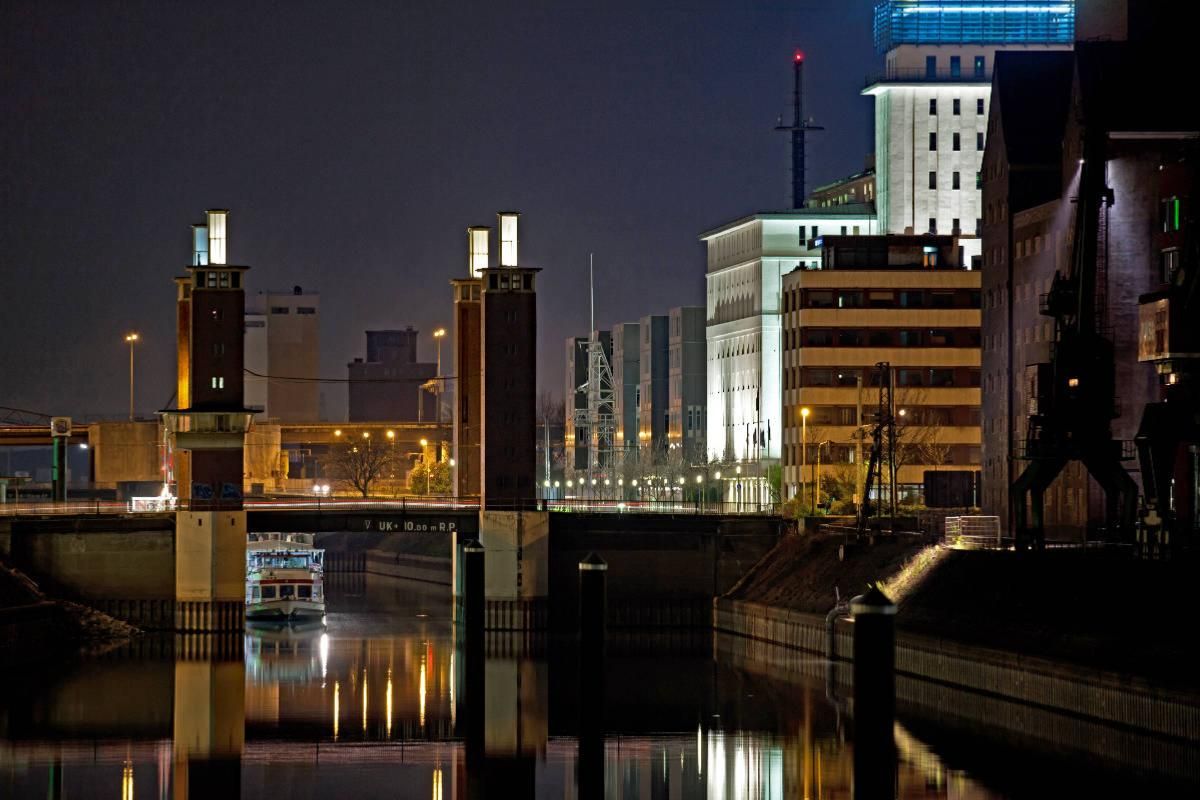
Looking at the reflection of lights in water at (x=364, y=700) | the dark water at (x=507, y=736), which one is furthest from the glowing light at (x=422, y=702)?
the reflection of lights in water at (x=364, y=700)

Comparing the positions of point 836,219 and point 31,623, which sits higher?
point 836,219

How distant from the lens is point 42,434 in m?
166

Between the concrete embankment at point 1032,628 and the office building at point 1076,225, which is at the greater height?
the office building at point 1076,225

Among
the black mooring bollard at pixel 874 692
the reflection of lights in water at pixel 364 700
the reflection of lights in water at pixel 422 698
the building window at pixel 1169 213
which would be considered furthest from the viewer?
the building window at pixel 1169 213

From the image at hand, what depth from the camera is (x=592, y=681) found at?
2958 inches

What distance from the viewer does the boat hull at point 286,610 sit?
409 ft

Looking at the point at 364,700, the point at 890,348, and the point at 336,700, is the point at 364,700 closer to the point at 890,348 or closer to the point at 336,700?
the point at 336,700

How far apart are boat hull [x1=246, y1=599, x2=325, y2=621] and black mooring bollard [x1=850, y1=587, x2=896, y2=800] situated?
73.2 metres

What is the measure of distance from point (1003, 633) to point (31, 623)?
4560cm

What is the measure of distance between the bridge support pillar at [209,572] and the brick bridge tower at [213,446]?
0.15ft

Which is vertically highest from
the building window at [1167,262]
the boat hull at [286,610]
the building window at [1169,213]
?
the building window at [1169,213]

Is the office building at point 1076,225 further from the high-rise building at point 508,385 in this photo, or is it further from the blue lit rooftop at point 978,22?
the blue lit rooftop at point 978,22

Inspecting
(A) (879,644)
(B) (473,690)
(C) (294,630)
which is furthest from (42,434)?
(A) (879,644)

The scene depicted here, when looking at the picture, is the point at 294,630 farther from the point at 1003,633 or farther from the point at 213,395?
the point at 1003,633
